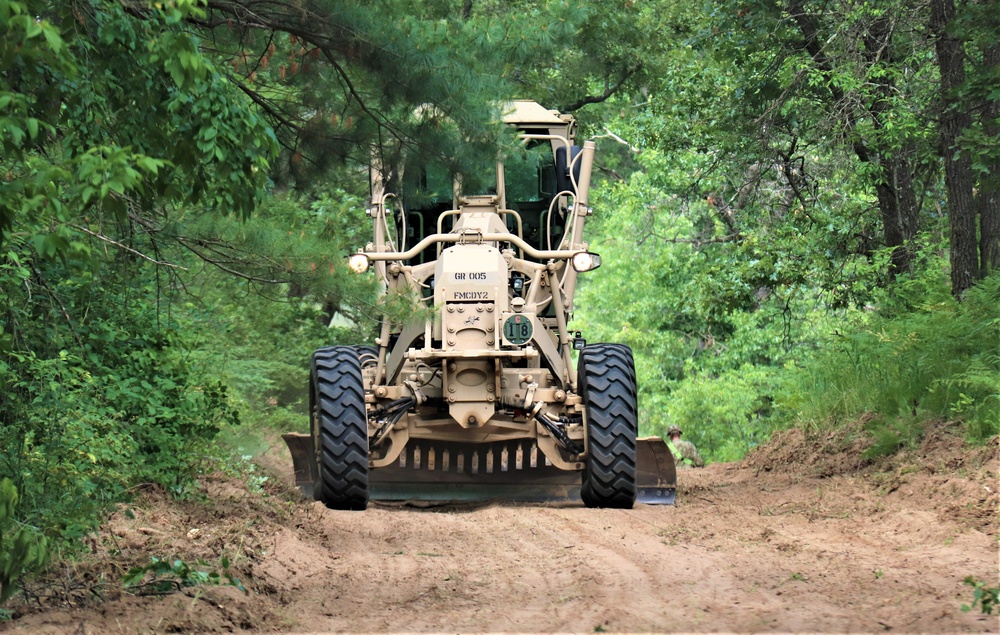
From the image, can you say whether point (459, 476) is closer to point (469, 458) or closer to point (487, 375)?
point (469, 458)

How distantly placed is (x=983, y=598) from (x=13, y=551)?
417 cm

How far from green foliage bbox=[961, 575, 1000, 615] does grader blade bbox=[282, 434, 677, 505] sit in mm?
5481

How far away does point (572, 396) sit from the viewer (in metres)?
10.2

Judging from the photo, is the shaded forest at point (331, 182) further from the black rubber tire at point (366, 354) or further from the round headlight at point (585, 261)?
the round headlight at point (585, 261)

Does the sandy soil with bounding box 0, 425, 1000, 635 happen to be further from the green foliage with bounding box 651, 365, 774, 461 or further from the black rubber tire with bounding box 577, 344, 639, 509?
the green foliage with bounding box 651, 365, 774, 461

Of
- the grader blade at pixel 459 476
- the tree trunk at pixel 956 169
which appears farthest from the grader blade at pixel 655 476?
the tree trunk at pixel 956 169

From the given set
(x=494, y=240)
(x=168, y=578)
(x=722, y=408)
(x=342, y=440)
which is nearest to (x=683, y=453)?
(x=722, y=408)

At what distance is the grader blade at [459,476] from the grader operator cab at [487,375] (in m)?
0.01

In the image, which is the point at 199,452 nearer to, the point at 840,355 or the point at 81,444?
the point at 81,444

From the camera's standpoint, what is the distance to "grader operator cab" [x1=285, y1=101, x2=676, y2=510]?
983cm

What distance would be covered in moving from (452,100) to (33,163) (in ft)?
10.2

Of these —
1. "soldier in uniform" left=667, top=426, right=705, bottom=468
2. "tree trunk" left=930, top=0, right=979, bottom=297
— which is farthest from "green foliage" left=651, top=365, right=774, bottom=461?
"tree trunk" left=930, top=0, right=979, bottom=297

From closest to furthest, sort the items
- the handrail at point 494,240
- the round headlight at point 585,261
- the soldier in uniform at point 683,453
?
1. the round headlight at point 585,261
2. the handrail at point 494,240
3. the soldier in uniform at point 683,453

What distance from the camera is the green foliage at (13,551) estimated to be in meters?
4.95
